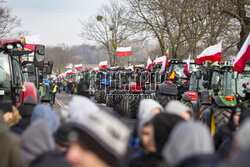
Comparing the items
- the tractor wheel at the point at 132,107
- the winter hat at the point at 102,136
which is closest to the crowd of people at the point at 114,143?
the winter hat at the point at 102,136

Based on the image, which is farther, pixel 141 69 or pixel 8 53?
pixel 141 69

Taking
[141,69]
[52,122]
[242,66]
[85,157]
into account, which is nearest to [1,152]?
[85,157]

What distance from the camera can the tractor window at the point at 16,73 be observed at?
29.8 ft

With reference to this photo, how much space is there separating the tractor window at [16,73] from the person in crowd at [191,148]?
7.13 m

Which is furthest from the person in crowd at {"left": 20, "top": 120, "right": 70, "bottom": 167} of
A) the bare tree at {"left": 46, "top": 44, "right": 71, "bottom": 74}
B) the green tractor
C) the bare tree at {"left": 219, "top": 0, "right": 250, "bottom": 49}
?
the bare tree at {"left": 46, "top": 44, "right": 71, "bottom": 74}

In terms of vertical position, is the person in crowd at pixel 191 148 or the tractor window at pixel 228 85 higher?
the person in crowd at pixel 191 148

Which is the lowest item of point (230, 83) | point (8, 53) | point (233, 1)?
point (230, 83)

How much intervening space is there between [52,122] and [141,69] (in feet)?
55.3

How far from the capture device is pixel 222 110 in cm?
922

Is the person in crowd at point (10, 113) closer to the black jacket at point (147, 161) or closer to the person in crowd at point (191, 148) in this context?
the black jacket at point (147, 161)

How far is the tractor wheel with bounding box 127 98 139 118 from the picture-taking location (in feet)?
50.1

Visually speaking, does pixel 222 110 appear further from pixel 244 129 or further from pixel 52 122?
pixel 244 129

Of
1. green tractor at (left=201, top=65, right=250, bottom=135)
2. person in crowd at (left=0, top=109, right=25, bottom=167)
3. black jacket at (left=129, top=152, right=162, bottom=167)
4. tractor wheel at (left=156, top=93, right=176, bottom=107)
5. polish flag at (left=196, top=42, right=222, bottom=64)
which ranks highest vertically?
polish flag at (left=196, top=42, right=222, bottom=64)

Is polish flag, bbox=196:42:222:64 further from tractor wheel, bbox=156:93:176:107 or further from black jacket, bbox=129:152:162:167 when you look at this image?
black jacket, bbox=129:152:162:167
